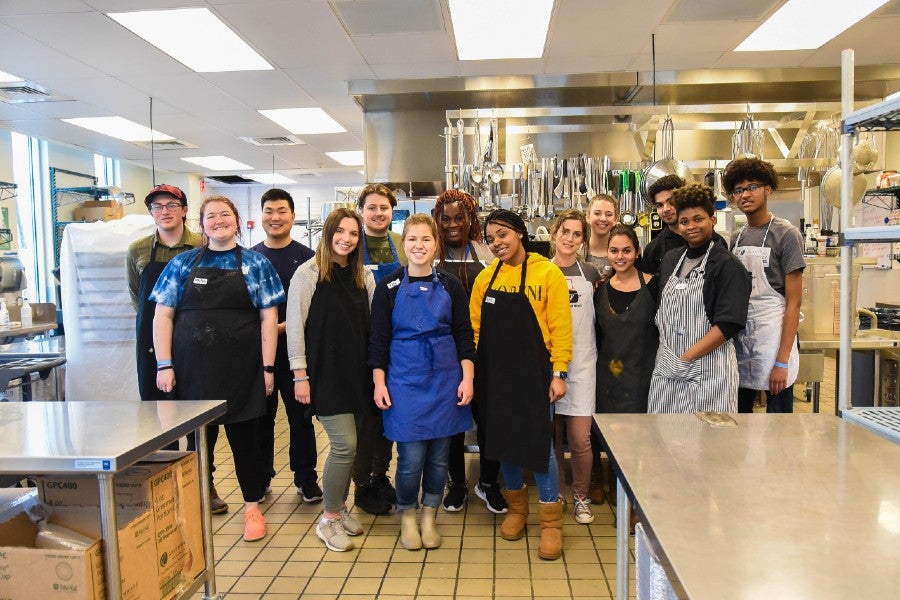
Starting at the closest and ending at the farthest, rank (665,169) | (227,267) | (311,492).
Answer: (227,267) → (311,492) → (665,169)

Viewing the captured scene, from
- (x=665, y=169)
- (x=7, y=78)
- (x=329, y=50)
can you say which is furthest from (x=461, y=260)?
(x=7, y=78)

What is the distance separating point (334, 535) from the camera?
2479 mm

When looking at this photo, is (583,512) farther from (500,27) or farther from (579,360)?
(500,27)

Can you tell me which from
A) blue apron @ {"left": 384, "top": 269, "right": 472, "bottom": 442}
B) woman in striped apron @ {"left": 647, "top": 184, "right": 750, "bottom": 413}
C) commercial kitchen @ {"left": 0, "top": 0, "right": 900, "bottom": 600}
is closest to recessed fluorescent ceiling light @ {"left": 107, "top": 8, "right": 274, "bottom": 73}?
commercial kitchen @ {"left": 0, "top": 0, "right": 900, "bottom": 600}

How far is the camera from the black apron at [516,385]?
2305mm

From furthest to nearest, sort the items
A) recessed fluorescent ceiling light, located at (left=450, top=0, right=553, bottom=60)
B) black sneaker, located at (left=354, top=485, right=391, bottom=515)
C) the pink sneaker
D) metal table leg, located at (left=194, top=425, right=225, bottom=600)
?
recessed fluorescent ceiling light, located at (left=450, top=0, right=553, bottom=60), black sneaker, located at (left=354, top=485, right=391, bottom=515), the pink sneaker, metal table leg, located at (left=194, top=425, right=225, bottom=600)

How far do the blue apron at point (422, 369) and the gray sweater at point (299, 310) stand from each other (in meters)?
0.34

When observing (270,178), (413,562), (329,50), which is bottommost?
(413,562)

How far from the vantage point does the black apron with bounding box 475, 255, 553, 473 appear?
2305mm

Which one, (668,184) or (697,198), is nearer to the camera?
(697,198)

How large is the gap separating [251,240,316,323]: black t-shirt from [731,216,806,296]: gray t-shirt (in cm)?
189

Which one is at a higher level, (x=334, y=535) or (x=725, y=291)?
(x=725, y=291)

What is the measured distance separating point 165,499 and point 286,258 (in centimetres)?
142

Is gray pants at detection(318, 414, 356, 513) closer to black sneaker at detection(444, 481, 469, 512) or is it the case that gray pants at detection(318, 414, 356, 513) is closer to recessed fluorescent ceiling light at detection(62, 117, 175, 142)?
black sneaker at detection(444, 481, 469, 512)
